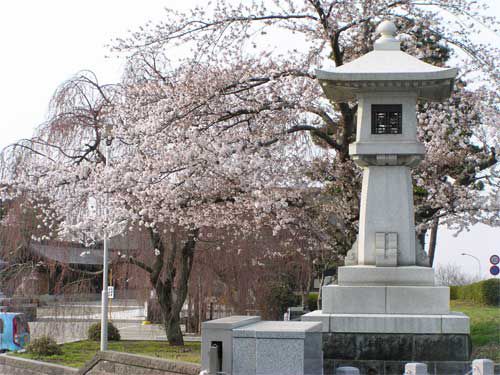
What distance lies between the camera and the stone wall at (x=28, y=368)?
17156 millimetres

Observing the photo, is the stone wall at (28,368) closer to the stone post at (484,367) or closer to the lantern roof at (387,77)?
the lantern roof at (387,77)

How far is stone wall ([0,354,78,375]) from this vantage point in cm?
1716

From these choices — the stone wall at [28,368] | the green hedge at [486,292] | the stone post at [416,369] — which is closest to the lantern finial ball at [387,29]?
the stone post at [416,369]

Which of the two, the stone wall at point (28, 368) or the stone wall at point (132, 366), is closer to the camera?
the stone wall at point (132, 366)

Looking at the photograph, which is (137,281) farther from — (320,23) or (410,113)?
(410,113)

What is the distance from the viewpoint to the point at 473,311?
→ 24.8 metres

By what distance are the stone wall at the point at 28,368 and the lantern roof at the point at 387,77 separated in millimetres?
9019

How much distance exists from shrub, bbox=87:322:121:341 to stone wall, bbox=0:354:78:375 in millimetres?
5027

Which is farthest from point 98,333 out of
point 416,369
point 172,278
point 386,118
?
point 416,369

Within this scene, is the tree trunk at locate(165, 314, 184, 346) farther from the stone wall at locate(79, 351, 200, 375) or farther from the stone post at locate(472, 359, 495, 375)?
the stone post at locate(472, 359, 495, 375)

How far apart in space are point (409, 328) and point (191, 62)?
7902mm

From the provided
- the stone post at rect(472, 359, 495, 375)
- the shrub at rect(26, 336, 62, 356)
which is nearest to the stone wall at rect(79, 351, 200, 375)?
the stone post at rect(472, 359, 495, 375)

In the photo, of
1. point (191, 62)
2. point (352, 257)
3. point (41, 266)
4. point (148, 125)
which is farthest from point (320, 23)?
point (41, 266)

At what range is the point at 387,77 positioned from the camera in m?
11.9
